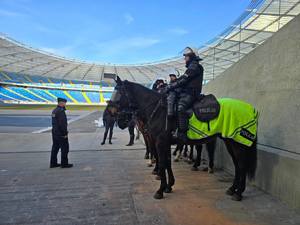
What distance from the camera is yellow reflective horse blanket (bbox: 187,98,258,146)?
12.3 feet

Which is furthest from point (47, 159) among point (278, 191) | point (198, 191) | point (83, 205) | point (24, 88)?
point (24, 88)

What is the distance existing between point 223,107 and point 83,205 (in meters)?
2.76

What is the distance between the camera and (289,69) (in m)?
3.88

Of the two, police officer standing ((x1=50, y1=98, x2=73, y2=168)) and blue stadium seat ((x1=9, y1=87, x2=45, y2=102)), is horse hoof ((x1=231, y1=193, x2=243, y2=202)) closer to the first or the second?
police officer standing ((x1=50, y1=98, x2=73, y2=168))

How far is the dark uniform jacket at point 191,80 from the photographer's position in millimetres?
3834

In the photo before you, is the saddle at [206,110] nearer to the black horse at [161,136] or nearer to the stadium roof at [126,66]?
the black horse at [161,136]

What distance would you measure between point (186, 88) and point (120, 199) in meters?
2.18

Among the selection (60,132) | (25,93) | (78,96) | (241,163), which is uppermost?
(25,93)

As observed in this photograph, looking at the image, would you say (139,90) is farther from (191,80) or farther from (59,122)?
(59,122)

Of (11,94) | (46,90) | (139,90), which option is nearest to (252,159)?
(139,90)

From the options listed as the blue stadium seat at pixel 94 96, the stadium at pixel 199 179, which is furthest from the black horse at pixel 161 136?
the blue stadium seat at pixel 94 96

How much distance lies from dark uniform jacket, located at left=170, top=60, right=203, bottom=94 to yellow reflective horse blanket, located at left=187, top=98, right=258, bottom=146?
487 mm

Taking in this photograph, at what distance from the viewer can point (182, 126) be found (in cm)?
378

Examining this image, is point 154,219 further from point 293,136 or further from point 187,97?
point 293,136
